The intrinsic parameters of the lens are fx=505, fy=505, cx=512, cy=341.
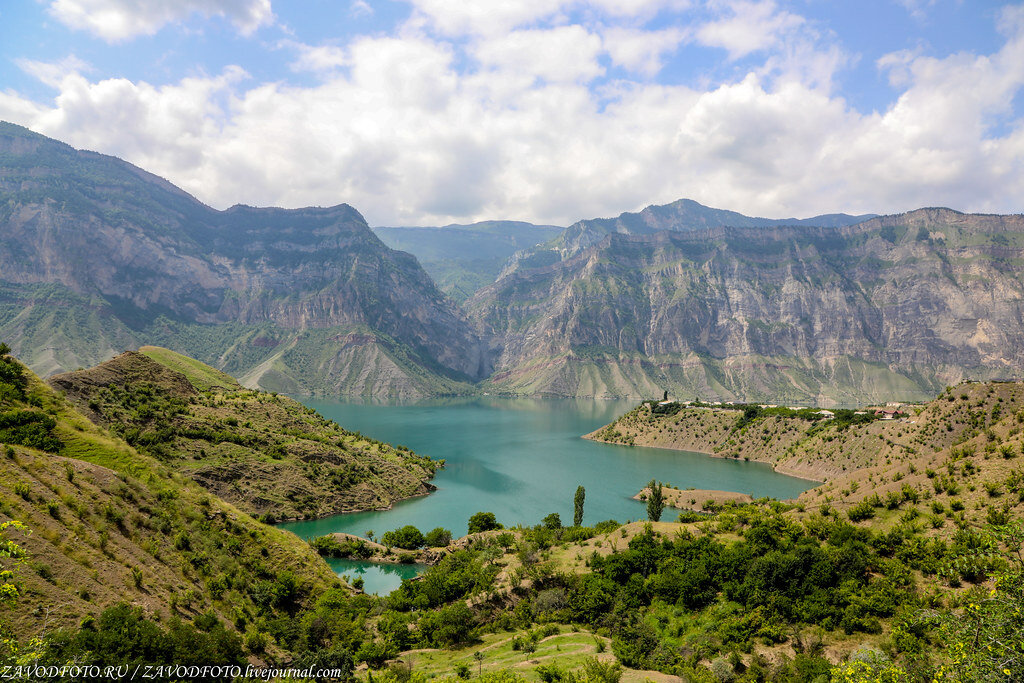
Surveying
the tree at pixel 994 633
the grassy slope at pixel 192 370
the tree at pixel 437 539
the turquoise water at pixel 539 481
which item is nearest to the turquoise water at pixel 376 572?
the turquoise water at pixel 539 481

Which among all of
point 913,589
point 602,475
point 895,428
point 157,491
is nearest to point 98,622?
point 157,491

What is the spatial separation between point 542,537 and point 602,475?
79.4 m

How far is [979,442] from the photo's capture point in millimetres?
46031

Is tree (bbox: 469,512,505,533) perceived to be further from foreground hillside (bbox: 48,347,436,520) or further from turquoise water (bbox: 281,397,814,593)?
foreground hillside (bbox: 48,347,436,520)

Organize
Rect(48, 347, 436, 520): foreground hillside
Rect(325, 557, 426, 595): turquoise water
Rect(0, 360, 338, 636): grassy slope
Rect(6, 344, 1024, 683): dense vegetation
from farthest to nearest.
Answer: Rect(48, 347, 436, 520): foreground hillside, Rect(325, 557, 426, 595): turquoise water, Rect(0, 360, 338, 636): grassy slope, Rect(6, 344, 1024, 683): dense vegetation

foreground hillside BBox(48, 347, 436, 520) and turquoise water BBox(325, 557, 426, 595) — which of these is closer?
turquoise water BBox(325, 557, 426, 595)

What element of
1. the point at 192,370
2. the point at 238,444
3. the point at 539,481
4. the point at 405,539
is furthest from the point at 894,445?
the point at 192,370

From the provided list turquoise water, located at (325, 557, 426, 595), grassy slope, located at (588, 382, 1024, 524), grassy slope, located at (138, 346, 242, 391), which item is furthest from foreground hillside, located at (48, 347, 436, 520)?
grassy slope, located at (588, 382, 1024, 524)

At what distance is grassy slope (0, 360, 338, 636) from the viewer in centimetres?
2670

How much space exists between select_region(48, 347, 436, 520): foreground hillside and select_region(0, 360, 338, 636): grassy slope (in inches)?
1449

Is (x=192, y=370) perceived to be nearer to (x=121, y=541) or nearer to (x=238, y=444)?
(x=238, y=444)

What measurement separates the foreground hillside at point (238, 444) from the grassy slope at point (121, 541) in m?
36.8

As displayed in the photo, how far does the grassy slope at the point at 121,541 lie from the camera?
26703mm

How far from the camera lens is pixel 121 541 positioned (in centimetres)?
3391
